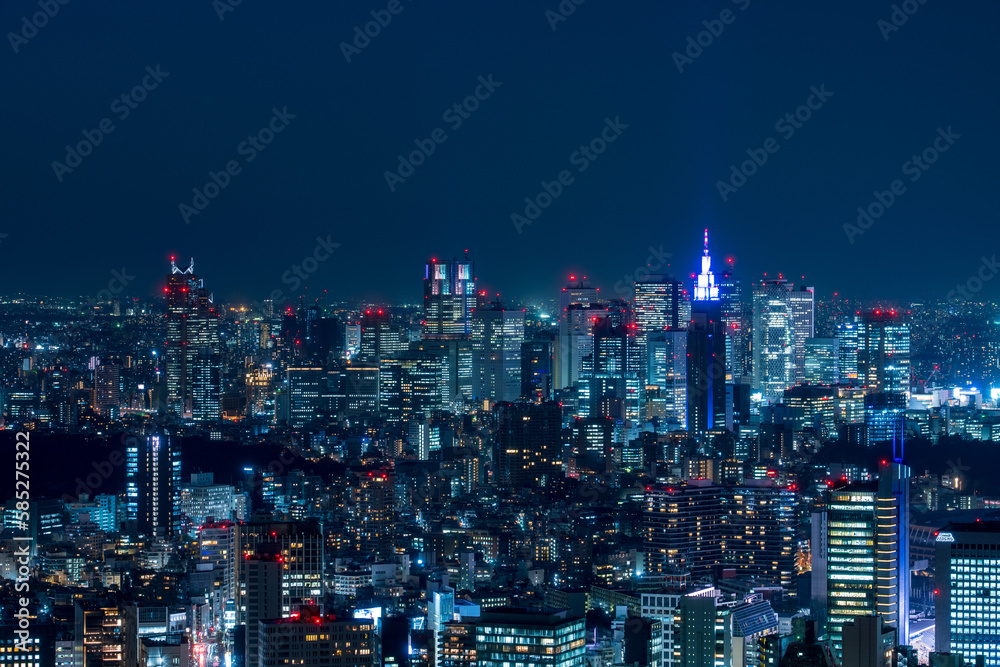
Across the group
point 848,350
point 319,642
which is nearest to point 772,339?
point 848,350

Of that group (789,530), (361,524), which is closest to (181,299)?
(361,524)

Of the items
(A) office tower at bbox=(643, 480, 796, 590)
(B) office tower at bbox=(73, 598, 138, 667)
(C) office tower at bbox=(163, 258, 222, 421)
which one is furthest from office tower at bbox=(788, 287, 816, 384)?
(B) office tower at bbox=(73, 598, 138, 667)

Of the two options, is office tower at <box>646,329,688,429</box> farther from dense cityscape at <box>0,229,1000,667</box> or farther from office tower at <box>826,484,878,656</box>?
office tower at <box>826,484,878,656</box>

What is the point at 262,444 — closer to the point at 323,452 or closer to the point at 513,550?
the point at 323,452

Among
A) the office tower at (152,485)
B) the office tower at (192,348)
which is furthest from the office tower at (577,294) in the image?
the office tower at (152,485)

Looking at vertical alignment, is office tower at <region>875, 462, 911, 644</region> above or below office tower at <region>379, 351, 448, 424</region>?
below

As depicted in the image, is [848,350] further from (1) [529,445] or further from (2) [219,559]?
(2) [219,559]
